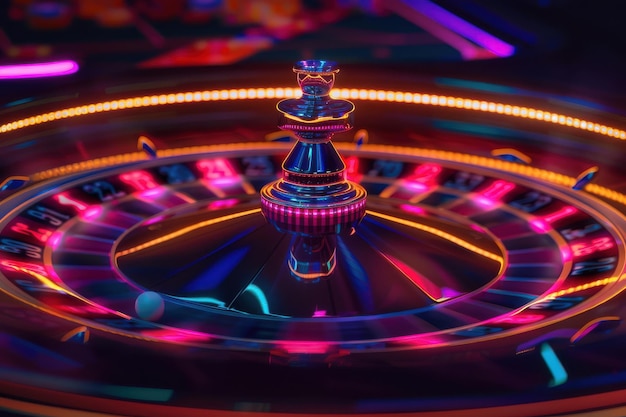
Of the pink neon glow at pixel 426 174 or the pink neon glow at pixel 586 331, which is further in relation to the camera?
the pink neon glow at pixel 426 174

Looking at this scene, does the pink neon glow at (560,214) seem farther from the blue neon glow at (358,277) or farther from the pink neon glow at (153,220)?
the pink neon glow at (153,220)

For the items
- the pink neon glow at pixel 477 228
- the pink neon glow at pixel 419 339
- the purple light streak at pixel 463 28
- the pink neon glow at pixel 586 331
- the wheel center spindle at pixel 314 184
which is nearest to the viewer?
the pink neon glow at pixel 586 331

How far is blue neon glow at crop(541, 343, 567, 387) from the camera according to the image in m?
1.42

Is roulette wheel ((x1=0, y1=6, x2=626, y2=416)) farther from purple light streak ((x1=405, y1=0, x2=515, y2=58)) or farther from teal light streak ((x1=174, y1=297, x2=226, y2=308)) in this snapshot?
purple light streak ((x1=405, y1=0, x2=515, y2=58))

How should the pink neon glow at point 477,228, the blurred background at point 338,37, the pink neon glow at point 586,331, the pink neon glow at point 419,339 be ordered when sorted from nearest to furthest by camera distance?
the pink neon glow at point 586,331 → the pink neon glow at point 419,339 → the pink neon glow at point 477,228 → the blurred background at point 338,37

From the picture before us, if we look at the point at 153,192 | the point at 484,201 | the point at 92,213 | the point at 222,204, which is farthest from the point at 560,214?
the point at 92,213

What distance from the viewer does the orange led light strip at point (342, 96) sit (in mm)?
3409

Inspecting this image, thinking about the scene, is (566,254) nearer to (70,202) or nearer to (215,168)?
(215,168)

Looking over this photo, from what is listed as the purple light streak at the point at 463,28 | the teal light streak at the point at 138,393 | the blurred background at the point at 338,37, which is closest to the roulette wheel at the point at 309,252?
the teal light streak at the point at 138,393

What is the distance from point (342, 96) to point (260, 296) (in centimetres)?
176

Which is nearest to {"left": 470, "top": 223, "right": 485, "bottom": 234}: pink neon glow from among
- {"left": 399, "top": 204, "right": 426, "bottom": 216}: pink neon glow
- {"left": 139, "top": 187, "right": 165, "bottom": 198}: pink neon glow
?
{"left": 399, "top": 204, "right": 426, "bottom": 216}: pink neon glow

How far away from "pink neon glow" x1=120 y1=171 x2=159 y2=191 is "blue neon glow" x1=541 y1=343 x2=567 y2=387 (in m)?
1.87

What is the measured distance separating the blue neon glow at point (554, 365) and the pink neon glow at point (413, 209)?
4.24 feet

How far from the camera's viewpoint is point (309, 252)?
7.66ft
